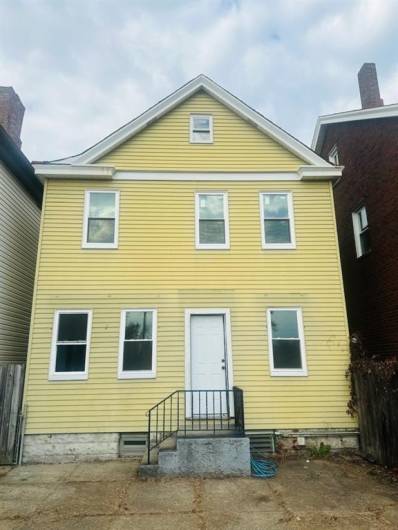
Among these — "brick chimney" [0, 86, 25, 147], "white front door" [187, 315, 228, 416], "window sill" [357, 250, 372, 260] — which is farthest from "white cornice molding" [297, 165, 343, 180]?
"brick chimney" [0, 86, 25, 147]

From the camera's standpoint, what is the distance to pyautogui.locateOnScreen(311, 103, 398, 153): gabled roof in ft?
30.2

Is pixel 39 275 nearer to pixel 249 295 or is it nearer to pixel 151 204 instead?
pixel 151 204

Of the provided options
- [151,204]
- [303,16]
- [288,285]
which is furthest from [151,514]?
[303,16]

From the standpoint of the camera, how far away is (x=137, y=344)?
784cm

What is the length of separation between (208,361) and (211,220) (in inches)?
139

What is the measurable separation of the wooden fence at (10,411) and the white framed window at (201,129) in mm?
7176

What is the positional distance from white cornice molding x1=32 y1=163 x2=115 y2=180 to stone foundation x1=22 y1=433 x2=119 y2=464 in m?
6.11

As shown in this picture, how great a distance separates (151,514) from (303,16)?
13.9 m

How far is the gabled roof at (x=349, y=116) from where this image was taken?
30.2 feet

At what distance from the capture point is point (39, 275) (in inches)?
320

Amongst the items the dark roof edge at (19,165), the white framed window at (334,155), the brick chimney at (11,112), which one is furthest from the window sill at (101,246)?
the white framed window at (334,155)

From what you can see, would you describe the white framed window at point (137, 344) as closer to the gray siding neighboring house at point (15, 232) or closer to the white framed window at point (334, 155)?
the gray siding neighboring house at point (15, 232)

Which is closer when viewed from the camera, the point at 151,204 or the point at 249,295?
the point at 249,295

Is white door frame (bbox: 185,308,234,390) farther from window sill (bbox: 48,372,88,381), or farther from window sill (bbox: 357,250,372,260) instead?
window sill (bbox: 357,250,372,260)
